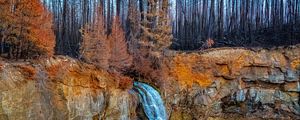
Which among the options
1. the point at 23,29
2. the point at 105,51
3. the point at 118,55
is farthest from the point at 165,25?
the point at 23,29

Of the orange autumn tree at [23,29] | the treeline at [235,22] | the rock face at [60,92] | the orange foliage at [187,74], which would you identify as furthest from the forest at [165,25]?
the orange autumn tree at [23,29]

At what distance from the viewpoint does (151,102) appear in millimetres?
24297

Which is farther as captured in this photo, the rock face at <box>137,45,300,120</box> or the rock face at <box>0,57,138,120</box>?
the rock face at <box>137,45,300,120</box>

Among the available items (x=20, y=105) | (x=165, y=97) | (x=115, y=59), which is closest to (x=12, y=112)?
(x=20, y=105)

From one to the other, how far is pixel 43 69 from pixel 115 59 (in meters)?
9.10

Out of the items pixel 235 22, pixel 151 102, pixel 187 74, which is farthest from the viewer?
pixel 235 22

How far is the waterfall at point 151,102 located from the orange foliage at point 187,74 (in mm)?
3704

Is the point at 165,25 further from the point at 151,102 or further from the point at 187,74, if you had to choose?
the point at 151,102

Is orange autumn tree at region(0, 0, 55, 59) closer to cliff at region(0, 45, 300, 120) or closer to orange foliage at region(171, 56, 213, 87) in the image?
cliff at region(0, 45, 300, 120)

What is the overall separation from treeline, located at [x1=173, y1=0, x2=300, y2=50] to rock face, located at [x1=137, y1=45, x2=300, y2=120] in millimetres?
4662

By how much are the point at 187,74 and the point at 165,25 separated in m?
4.15

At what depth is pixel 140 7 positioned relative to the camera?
39375 millimetres

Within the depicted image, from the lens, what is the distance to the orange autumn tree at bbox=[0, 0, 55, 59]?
16969 millimetres

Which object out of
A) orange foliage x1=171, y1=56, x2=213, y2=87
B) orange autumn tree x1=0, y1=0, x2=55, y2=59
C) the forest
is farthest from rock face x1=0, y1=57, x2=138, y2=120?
orange foliage x1=171, y1=56, x2=213, y2=87
